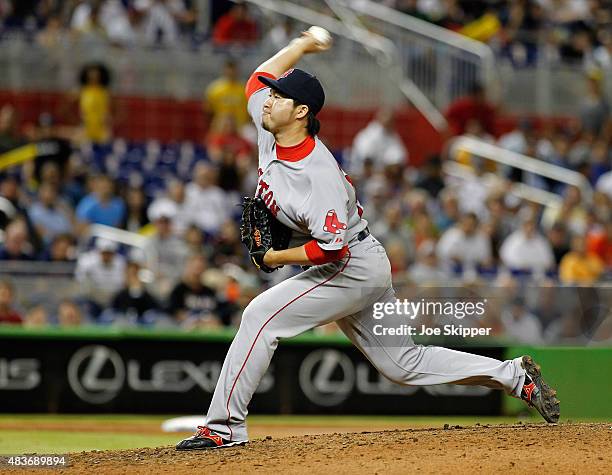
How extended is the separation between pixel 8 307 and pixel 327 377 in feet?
10.7

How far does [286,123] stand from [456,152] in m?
10.7

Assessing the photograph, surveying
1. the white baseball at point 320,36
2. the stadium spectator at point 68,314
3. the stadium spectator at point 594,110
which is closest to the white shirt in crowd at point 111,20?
the stadium spectator at point 68,314

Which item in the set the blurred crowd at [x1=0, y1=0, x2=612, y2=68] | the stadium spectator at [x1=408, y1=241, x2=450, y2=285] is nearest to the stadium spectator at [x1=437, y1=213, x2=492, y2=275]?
the stadium spectator at [x1=408, y1=241, x2=450, y2=285]

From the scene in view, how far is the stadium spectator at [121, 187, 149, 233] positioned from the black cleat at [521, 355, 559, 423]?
7.55 metres

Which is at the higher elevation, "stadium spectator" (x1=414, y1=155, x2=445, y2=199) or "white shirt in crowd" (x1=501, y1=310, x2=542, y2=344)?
"stadium spectator" (x1=414, y1=155, x2=445, y2=199)

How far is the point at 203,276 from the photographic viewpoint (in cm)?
1266

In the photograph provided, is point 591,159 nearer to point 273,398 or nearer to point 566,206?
point 566,206

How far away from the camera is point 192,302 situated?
12.6 metres

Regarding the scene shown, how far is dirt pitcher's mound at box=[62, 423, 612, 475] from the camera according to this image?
6.36 meters

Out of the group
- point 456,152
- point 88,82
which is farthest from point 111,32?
point 456,152

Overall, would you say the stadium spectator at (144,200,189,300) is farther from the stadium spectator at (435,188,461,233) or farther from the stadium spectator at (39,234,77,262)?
→ the stadium spectator at (435,188,461,233)

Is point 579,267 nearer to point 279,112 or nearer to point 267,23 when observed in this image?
point 267,23

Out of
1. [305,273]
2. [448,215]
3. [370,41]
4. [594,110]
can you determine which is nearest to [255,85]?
[305,273]

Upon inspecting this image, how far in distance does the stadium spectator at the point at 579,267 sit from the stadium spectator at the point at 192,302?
13.2ft
